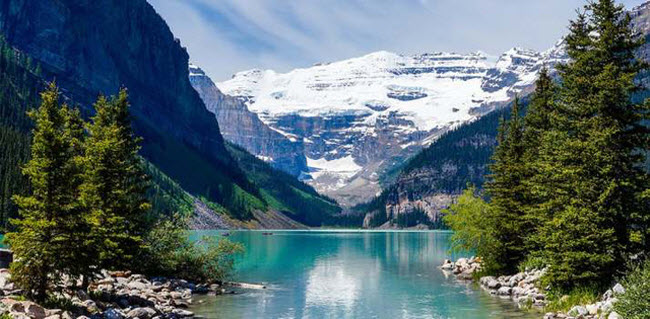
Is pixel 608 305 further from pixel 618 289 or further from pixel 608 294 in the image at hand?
pixel 608 294

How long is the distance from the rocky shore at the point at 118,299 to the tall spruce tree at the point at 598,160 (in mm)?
28271

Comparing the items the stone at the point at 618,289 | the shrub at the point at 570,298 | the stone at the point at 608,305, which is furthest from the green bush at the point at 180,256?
the stone at the point at 618,289

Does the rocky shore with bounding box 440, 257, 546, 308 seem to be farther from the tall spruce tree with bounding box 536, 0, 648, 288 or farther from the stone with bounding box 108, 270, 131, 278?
the stone with bounding box 108, 270, 131, 278

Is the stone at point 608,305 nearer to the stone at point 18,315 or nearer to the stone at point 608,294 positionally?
the stone at point 608,294

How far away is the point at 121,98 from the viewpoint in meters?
56.4

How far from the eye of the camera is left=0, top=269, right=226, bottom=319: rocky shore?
33.0m

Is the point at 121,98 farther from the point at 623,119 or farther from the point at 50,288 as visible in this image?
the point at 623,119

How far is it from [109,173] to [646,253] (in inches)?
1638

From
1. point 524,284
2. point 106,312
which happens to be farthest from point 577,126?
point 106,312

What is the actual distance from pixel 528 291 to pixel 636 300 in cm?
2525

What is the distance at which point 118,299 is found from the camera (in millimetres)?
43844

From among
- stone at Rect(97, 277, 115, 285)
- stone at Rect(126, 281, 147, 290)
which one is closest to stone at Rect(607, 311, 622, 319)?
stone at Rect(126, 281, 147, 290)

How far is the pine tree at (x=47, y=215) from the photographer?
1401 inches

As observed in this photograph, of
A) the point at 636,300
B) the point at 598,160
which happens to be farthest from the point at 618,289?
the point at 598,160
